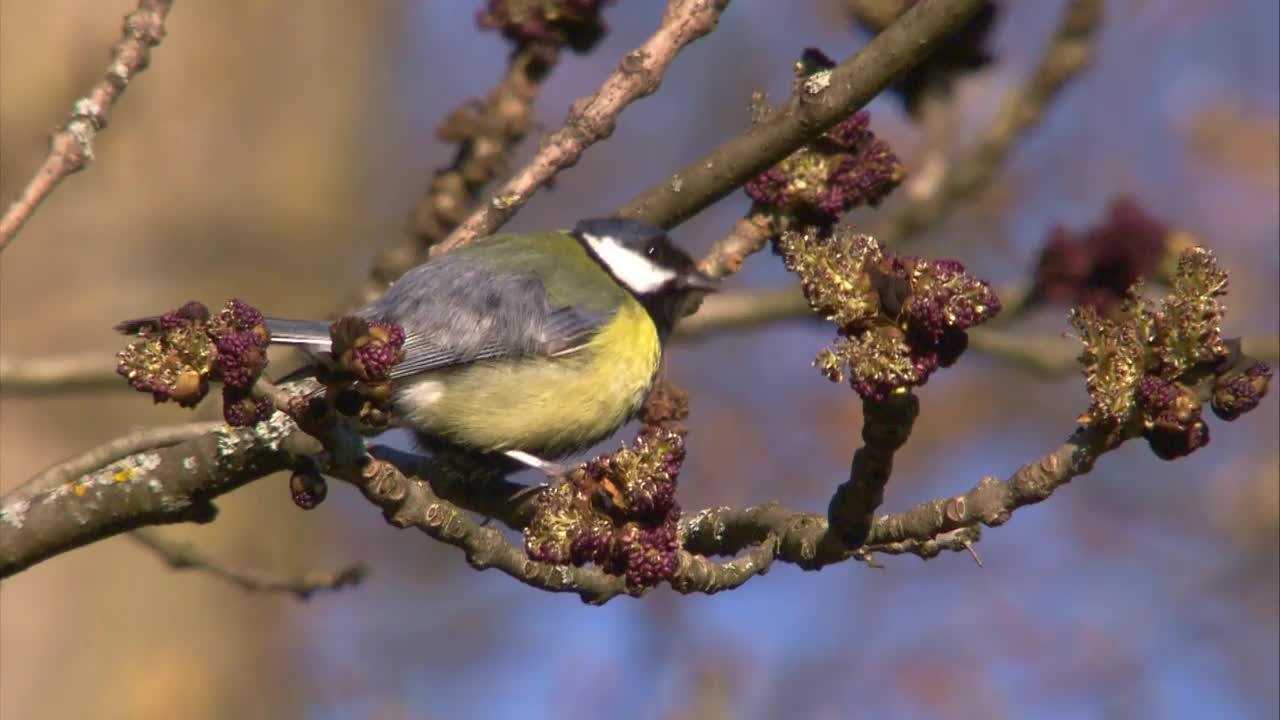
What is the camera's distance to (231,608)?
5.52 m

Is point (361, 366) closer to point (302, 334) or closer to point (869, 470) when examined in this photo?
point (869, 470)

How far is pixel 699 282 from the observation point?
3.46 metres

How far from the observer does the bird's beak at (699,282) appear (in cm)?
336

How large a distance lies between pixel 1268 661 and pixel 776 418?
3.08 metres

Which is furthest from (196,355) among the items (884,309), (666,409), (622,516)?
(666,409)

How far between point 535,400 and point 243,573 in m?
0.82

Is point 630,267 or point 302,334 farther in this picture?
point 630,267

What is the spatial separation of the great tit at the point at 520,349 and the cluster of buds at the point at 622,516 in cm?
121

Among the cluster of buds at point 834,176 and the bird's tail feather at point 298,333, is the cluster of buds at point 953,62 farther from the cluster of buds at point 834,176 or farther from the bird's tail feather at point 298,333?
the bird's tail feather at point 298,333

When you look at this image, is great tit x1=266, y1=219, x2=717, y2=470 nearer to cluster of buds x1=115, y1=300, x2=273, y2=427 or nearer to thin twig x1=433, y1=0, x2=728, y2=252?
thin twig x1=433, y1=0, x2=728, y2=252

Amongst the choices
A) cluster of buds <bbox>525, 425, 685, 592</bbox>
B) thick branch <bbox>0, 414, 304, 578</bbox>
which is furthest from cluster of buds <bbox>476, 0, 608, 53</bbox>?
cluster of buds <bbox>525, 425, 685, 592</bbox>

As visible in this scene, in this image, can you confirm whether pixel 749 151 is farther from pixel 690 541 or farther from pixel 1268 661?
pixel 1268 661

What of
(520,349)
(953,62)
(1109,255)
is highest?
(953,62)

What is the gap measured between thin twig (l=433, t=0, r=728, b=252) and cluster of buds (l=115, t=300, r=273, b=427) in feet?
4.71
